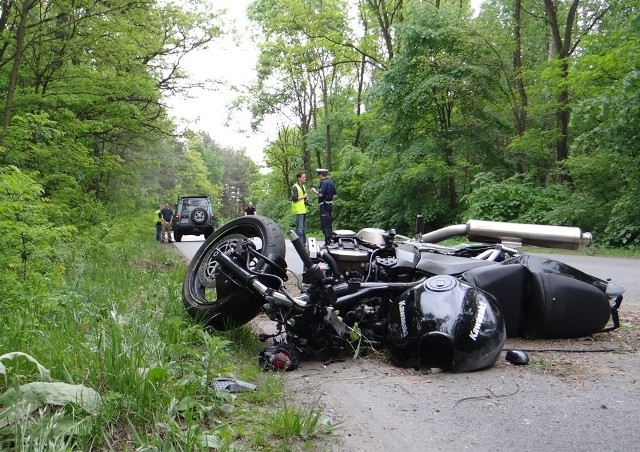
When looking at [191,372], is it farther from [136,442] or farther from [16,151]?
[16,151]

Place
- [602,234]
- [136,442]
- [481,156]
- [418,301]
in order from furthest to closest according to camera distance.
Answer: [481,156] → [602,234] → [418,301] → [136,442]

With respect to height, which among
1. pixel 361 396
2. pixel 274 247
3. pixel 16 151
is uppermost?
pixel 16 151

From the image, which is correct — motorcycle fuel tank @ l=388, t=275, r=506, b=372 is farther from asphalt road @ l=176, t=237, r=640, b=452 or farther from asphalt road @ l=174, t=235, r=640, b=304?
asphalt road @ l=174, t=235, r=640, b=304

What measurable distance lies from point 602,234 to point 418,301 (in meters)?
13.4

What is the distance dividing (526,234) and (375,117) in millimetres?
18316

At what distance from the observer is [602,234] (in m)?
15.0

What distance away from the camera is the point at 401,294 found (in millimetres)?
4043

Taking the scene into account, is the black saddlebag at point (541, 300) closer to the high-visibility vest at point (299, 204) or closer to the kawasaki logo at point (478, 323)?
the kawasaki logo at point (478, 323)

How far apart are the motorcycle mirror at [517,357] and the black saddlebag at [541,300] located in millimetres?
472

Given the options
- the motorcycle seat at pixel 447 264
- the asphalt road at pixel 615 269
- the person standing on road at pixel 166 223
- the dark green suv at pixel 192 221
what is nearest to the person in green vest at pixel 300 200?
the asphalt road at pixel 615 269

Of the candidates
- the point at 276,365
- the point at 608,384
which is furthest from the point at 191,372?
the point at 608,384

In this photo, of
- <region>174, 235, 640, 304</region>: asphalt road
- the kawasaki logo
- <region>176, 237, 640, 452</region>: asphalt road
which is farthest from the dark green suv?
the kawasaki logo

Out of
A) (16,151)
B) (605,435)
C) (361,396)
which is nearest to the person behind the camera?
(605,435)

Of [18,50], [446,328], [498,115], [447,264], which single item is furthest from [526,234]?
[498,115]
